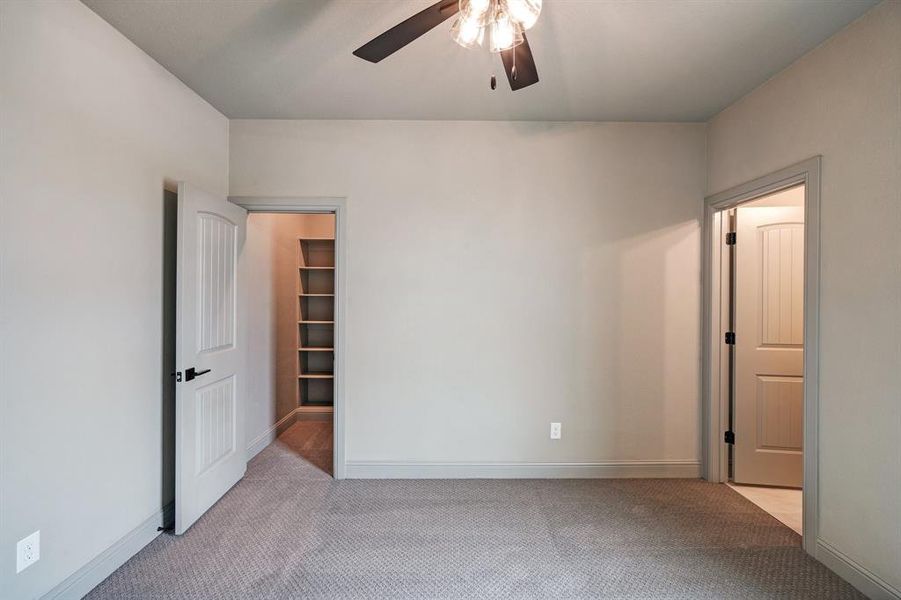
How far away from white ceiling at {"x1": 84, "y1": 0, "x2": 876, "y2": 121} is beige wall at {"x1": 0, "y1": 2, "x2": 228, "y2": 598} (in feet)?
1.07

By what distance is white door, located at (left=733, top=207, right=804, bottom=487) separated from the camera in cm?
292

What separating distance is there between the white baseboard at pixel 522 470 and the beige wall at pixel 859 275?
1.04 m

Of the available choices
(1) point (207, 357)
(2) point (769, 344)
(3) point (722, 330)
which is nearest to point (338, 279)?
(1) point (207, 357)

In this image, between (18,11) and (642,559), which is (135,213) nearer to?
(18,11)

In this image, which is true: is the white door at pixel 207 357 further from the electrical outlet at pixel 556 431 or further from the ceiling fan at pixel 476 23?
the electrical outlet at pixel 556 431

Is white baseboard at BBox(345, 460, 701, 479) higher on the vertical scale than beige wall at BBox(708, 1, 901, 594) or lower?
lower

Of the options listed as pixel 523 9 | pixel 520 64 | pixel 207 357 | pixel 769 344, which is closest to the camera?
pixel 523 9

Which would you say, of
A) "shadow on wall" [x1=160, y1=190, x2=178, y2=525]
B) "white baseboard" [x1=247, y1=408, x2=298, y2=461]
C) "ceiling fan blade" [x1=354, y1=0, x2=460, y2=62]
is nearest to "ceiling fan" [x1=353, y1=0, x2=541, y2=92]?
"ceiling fan blade" [x1=354, y1=0, x2=460, y2=62]

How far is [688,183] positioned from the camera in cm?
311

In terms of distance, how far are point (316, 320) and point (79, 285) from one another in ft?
9.80

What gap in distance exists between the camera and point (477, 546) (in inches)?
87.6

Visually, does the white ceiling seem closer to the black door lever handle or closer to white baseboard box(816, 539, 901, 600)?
the black door lever handle

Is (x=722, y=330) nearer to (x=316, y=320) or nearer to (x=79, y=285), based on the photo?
(x=79, y=285)

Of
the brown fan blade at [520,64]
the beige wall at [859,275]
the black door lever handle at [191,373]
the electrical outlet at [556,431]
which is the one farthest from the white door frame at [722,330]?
the black door lever handle at [191,373]
